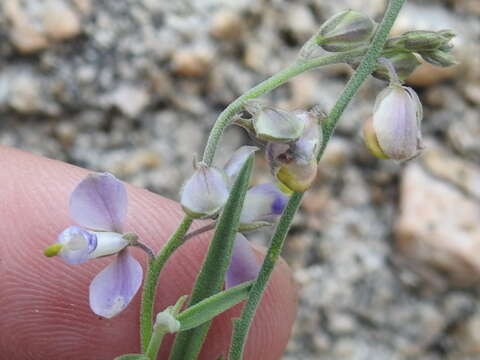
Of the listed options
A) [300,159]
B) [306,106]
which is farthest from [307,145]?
[306,106]

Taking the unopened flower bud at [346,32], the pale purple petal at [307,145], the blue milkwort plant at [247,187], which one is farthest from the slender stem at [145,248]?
the unopened flower bud at [346,32]

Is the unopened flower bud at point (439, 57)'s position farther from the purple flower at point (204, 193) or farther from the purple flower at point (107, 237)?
the purple flower at point (107, 237)

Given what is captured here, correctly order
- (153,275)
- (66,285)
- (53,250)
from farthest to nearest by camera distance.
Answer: (66,285) → (153,275) → (53,250)

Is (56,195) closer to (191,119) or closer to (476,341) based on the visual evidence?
(191,119)

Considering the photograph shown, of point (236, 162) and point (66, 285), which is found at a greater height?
point (236, 162)

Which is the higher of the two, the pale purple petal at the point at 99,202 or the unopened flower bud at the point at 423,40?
the unopened flower bud at the point at 423,40

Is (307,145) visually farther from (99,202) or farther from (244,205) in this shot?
(99,202)
